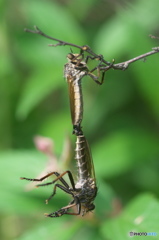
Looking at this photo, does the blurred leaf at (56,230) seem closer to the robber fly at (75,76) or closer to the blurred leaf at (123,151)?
the blurred leaf at (123,151)

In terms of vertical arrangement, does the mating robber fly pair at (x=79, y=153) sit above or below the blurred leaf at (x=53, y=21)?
below

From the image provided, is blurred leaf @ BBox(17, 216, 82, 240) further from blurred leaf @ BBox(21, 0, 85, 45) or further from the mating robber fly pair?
blurred leaf @ BBox(21, 0, 85, 45)

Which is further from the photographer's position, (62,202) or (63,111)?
(63,111)

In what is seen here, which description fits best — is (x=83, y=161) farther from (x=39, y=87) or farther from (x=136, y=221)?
(x=39, y=87)

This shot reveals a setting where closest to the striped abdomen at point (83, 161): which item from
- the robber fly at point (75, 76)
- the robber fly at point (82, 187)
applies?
the robber fly at point (82, 187)

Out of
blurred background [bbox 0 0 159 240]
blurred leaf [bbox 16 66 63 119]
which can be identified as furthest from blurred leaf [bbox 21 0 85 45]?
blurred leaf [bbox 16 66 63 119]

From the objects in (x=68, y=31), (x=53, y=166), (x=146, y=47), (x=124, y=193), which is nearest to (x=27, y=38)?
(x=68, y=31)

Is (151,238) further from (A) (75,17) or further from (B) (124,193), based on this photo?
(A) (75,17)
